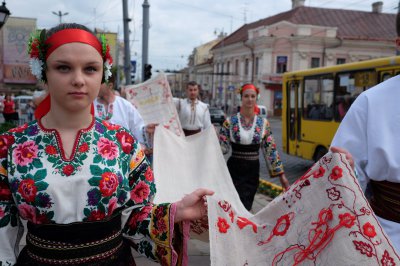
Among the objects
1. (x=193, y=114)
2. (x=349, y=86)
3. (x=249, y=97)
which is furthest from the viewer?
(x=349, y=86)

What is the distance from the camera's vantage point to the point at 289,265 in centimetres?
167

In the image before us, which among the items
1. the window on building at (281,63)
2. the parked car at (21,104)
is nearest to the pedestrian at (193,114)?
the parked car at (21,104)

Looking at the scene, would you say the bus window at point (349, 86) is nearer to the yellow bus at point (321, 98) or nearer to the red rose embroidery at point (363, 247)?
the yellow bus at point (321, 98)

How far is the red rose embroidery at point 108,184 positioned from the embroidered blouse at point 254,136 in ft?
11.0

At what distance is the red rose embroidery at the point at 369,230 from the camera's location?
5.27 feet

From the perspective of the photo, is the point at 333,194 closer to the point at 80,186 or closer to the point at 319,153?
the point at 80,186

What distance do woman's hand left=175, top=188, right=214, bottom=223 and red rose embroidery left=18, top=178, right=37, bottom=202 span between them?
0.58 metres

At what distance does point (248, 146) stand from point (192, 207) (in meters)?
3.21

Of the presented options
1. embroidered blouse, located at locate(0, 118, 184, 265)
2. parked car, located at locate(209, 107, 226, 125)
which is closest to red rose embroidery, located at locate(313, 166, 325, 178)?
embroidered blouse, located at locate(0, 118, 184, 265)

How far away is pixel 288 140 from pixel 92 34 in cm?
982

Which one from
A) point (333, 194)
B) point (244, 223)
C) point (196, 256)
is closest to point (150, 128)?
point (196, 256)

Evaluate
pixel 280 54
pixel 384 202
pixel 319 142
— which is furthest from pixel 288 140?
pixel 280 54

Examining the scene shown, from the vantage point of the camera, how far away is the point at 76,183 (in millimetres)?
1614

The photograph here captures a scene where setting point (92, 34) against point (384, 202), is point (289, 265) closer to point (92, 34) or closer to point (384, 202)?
point (384, 202)
